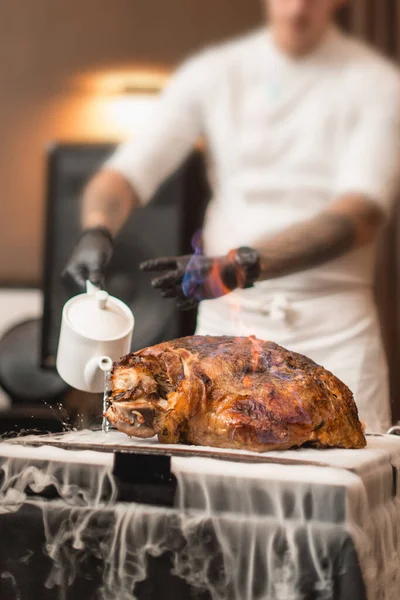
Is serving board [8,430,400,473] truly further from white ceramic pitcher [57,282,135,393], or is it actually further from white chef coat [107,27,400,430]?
white chef coat [107,27,400,430]

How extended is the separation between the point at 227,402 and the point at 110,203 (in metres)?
0.53

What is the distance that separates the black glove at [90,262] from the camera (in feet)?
2.98

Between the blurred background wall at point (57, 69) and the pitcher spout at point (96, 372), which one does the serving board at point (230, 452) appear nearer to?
the pitcher spout at point (96, 372)

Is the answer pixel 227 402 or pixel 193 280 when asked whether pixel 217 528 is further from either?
pixel 193 280

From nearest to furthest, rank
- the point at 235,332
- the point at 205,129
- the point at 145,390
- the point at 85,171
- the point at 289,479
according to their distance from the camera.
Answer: the point at 289,479, the point at 145,390, the point at 235,332, the point at 205,129, the point at 85,171

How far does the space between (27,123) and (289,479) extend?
1347 millimetres

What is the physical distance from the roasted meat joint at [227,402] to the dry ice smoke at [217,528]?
7 cm

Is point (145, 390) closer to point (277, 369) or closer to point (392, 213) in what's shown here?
point (277, 369)

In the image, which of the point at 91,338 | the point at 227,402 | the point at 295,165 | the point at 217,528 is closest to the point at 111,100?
the point at 295,165

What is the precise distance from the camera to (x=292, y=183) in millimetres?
1032

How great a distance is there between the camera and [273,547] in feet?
1.76

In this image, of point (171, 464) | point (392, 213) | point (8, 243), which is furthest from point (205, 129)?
point (8, 243)

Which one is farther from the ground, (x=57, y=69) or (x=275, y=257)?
(x=57, y=69)

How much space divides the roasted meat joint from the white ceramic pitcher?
12 centimetres
